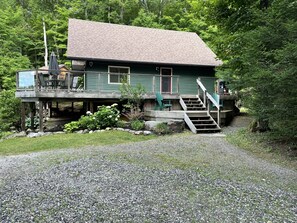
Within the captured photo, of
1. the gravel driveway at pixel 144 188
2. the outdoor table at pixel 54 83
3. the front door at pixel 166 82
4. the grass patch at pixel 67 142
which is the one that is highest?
the front door at pixel 166 82

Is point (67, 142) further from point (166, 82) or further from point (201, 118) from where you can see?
point (166, 82)

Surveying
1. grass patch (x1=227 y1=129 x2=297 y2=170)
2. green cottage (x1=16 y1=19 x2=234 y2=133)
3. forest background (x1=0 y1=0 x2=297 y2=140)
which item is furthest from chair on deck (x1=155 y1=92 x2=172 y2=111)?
grass patch (x1=227 y1=129 x2=297 y2=170)

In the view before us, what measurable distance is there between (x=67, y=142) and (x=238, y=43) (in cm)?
746

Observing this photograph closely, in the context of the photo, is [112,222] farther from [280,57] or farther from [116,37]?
[116,37]

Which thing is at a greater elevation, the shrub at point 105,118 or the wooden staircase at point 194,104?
the wooden staircase at point 194,104

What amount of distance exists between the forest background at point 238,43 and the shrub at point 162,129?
297cm

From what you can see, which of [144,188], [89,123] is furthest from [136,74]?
[144,188]

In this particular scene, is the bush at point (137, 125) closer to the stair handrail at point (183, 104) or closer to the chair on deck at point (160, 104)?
the chair on deck at point (160, 104)

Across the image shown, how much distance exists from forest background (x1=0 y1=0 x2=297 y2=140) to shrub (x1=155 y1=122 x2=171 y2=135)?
297cm

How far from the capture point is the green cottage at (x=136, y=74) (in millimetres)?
11055

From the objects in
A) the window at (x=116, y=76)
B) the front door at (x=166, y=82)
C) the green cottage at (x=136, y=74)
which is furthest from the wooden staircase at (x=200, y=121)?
the window at (x=116, y=76)

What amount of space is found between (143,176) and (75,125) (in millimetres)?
6577

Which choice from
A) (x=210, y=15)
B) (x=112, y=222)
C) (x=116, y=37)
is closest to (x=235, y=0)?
(x=210, y=15)

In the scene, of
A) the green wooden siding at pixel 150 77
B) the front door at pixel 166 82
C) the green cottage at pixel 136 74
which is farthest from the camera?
the front door at pixel 166 82
